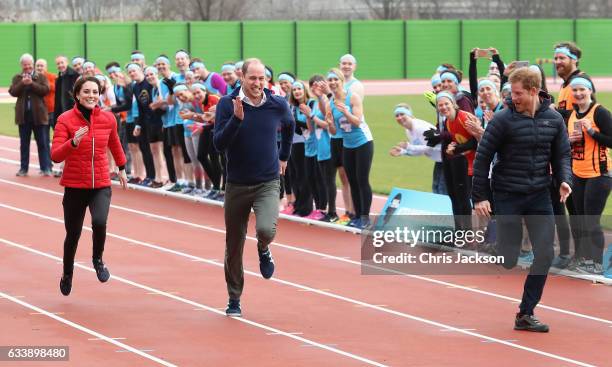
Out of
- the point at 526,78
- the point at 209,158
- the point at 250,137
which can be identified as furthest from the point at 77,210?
the point at 209,158

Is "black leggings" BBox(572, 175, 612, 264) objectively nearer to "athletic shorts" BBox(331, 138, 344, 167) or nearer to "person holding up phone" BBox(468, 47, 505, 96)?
"person holding up phone" BBox(468, 47, 505, 96)

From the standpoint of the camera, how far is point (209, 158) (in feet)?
65.6

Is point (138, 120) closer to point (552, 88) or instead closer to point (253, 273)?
point (253, 273)

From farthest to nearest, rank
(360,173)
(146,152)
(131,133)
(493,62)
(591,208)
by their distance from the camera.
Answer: (131,133), (146,152), (360,173), (493,62), (591,208)

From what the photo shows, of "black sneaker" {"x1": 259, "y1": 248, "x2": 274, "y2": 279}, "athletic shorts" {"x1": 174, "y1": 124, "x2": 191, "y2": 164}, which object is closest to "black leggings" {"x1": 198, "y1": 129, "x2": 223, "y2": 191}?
"athletic shorts" {"x1": 174, "y1": 124, "x2": 191, "y2": 164}

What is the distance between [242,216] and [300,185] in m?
6.79

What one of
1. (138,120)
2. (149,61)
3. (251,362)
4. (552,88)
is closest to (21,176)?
(138,120)

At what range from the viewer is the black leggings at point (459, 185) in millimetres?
14477

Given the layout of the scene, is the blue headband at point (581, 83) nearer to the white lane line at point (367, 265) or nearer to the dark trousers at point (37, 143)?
the white lane line at point (367, 265)

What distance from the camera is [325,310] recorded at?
456 inches

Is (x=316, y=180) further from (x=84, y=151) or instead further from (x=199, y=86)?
(x=84, y=151)

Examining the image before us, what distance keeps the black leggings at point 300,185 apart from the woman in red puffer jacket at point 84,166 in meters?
6.01

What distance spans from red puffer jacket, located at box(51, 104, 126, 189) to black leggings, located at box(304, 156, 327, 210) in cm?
596

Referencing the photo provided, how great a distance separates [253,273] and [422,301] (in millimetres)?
2215
